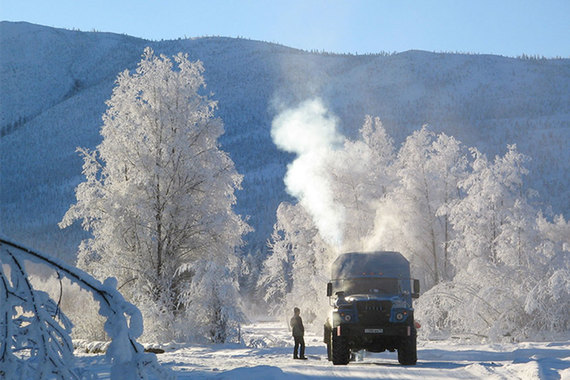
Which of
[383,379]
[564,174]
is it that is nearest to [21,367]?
[383,379]

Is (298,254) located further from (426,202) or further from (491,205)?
(491,205)

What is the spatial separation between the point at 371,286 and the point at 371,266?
2.04ft

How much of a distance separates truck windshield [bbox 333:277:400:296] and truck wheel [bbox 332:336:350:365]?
1.79 metres

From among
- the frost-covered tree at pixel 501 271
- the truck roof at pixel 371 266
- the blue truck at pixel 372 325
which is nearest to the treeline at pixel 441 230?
the frost-covered tree at pixel 501 271

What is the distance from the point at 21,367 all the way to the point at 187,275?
23284 mm

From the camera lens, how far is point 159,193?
26484 millimetres

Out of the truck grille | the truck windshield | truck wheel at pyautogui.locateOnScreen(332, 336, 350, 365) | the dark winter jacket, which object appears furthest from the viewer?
the dark winter jacket

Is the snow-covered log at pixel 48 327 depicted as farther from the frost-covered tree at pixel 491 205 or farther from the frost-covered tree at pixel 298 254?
the frost-covered tree at pixel 298 254

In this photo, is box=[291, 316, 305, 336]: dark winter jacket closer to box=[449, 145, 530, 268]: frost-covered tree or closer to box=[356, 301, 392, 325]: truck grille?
box=[356, 301, 392, 325]: truck grille

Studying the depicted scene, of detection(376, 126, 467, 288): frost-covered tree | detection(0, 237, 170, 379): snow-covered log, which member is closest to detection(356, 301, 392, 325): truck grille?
detection(0, 237, 170, 379): snow-covered log

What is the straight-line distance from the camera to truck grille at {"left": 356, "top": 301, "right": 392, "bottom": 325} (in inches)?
599

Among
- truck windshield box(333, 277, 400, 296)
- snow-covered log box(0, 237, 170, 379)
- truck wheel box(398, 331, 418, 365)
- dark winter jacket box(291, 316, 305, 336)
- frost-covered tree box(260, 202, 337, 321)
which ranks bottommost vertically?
truck wheel box(398, 331, 418, 365)

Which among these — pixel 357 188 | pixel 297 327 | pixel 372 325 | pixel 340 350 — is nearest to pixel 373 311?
pixel 372 325

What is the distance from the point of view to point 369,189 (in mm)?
39344
